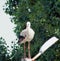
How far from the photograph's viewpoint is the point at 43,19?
1074cm

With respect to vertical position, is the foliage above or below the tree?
below

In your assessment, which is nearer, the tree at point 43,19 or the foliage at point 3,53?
the tree at point 43,19

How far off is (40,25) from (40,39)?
56cm

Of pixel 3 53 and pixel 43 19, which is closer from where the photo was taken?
pixel 43 19

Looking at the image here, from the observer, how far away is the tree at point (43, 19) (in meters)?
10.8

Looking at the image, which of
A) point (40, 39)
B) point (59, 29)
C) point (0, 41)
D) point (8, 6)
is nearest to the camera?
point (59, 29)

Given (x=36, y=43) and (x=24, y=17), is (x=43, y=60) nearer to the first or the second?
(x=36, y=43)

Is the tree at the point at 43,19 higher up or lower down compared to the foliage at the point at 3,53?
higher up

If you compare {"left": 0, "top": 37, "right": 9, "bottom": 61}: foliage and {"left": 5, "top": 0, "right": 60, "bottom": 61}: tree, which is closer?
{"left": 5, "top": 0, "right": 60, "bottom": 61}: tree

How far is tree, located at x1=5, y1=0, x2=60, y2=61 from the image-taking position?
10.8 meters

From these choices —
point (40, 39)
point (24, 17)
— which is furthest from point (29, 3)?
point (40, 39)

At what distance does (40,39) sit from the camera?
36.9 feet

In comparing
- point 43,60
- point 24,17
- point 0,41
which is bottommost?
point 0,41

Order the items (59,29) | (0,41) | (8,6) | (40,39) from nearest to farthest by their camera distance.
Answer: (59,29) < (40,39) < (8,6) < (0,41)
